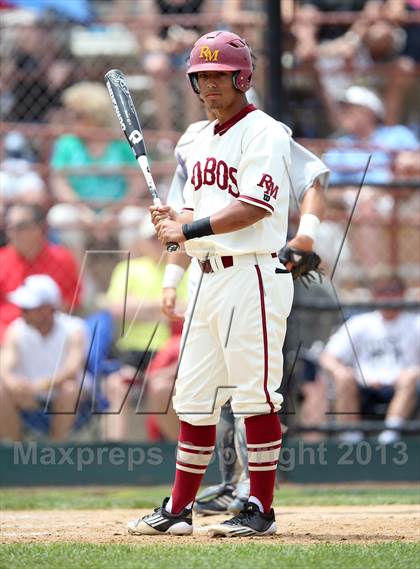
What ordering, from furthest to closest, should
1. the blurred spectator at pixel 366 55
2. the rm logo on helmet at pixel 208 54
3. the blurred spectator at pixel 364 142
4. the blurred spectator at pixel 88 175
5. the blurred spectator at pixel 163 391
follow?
the blurred spectator at pixel 366 55
the blurred spectator at pixel 88 175
the blurred spectator at pixel 364 142
the blurred spectator at pixel 163 391
the rm logo on helmet at pixel 208 54

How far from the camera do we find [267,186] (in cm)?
467

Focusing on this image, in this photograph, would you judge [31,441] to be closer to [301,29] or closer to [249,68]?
[301,29]

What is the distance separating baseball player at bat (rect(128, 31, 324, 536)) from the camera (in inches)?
187

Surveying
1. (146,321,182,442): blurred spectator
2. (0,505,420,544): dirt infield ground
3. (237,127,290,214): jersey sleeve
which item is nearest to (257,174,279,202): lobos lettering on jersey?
(237,127,290,214): jersey sleeve

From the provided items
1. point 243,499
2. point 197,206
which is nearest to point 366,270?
point 243,499

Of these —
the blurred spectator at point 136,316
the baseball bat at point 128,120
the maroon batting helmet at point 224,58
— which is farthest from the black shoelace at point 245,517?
the blurred spectator at point 136,316

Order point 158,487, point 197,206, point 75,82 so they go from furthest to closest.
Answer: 1. point 75,82
2. point 158,487
3. point 197,206

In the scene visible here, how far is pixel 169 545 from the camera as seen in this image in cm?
454

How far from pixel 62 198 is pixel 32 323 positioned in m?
1.00

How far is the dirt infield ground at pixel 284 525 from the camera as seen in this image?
483 cm

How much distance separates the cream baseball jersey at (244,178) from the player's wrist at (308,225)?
61cm

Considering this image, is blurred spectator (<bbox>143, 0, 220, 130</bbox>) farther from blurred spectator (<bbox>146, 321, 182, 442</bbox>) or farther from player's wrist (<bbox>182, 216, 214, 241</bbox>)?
player's wrist (<bbox>182, 216, 214, 241</bbox>)

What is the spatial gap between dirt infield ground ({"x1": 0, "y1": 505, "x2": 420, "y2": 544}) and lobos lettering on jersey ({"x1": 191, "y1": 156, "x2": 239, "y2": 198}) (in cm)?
143

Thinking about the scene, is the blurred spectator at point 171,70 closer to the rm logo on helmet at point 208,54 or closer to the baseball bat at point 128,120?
the baseball bat at point 128,120
